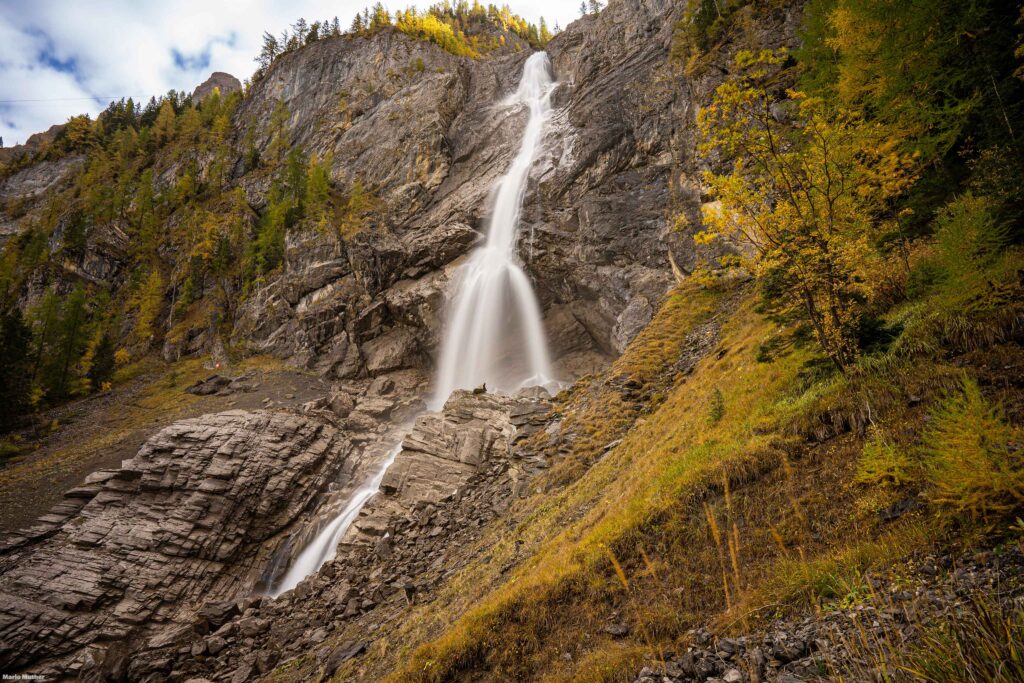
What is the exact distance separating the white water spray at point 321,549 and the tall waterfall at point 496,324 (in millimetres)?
14538

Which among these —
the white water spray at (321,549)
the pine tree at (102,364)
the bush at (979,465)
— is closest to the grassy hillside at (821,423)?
the bush at (979,465)

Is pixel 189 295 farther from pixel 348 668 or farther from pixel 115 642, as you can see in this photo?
pixel 348 668

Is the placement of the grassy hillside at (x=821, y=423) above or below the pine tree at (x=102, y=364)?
below

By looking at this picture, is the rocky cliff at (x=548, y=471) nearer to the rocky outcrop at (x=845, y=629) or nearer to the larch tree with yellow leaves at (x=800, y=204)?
the rocky outcrop at (x=845, y=629)

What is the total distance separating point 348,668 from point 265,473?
17.8 metres

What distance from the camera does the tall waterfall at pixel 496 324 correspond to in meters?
37.0

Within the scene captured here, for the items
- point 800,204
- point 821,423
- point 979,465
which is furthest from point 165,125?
point 979,465

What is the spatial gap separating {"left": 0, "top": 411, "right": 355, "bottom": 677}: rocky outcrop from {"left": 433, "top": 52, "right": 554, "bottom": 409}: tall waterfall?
13557 mm

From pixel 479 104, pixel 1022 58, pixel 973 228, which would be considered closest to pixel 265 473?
pixel 973 228

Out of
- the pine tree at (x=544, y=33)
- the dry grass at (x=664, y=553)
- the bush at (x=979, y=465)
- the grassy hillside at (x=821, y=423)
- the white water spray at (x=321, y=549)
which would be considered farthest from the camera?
Answer: the pine tree at (x=544, y=33)

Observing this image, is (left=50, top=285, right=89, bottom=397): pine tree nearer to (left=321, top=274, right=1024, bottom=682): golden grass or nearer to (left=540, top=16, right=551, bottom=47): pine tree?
(left=321, top=274, right=1024, bottom=682): golden grass

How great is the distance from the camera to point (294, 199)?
188 ft

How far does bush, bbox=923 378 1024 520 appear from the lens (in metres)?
3.79

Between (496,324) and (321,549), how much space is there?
21.9 meters
